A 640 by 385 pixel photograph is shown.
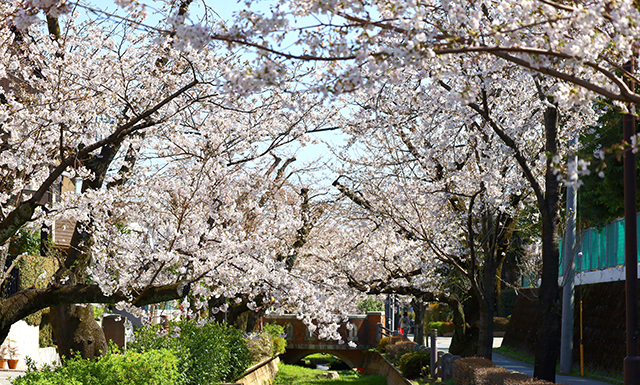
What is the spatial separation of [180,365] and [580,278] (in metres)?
15.6

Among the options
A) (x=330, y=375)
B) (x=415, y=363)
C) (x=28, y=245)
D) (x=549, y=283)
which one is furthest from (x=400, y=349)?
(x=549, y=283)

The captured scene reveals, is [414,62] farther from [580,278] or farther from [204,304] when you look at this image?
[580,278]

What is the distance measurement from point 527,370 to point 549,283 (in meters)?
11.2

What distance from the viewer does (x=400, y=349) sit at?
25.3 meters

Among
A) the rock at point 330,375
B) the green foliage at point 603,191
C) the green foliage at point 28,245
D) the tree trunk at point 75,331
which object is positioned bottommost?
the rock at point 330,375

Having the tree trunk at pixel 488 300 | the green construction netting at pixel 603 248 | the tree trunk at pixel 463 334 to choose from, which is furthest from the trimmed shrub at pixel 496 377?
the green construction netting at pixel 603 248

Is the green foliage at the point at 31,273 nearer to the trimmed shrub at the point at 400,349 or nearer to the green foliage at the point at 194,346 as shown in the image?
the green foliage at the point at 194,346

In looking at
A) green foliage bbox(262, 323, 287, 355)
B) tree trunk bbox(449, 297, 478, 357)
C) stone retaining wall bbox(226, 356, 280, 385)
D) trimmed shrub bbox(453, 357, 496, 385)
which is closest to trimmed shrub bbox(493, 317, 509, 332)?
green foliage bbox(262, 323, 287, 355)

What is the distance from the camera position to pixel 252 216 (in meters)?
14.1

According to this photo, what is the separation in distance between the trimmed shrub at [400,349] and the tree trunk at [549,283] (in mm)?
12902

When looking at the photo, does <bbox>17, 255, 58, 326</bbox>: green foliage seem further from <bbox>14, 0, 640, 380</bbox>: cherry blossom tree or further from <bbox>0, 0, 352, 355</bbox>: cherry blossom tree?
<bbox>14, 0, 640, 380</bbox>: cherry blossom tree

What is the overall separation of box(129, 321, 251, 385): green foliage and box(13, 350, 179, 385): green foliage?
169 cm

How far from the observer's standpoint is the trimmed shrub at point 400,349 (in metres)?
23.9

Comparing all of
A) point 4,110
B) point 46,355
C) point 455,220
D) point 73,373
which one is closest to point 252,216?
point 455,220
